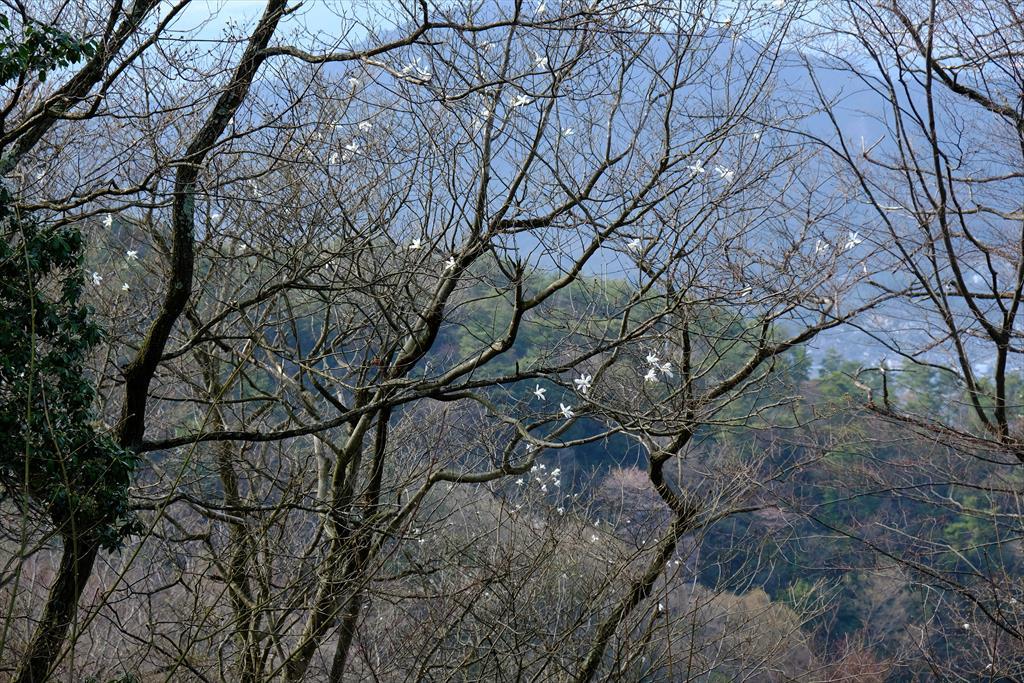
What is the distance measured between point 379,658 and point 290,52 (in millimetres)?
5059

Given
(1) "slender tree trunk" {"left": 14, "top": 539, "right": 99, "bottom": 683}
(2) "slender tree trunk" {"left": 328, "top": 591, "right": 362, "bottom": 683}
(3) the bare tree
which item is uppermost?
(3) the bare tree

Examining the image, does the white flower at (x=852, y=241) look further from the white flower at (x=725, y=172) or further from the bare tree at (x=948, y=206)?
the white flower at (x=725, y=172)

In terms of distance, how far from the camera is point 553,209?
5309 millimetres

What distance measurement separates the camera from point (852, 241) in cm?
627

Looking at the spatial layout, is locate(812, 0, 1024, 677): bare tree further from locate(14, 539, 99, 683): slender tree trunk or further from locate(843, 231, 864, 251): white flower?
locate(14, 539, 99, 683): slender tree trunk

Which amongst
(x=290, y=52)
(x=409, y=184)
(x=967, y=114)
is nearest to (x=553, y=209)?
(x=409, y=184)

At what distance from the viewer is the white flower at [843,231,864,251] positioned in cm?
623

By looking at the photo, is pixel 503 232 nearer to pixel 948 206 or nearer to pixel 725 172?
pixel 725 172

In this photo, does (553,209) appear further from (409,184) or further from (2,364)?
(2,364)

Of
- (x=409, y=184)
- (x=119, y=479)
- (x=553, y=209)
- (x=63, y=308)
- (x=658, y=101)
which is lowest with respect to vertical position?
(x=119, y=479)

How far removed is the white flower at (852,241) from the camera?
20.5 feet

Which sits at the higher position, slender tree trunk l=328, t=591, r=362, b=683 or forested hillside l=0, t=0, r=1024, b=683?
forested hillside l=0, t=0, r=1024, b=683

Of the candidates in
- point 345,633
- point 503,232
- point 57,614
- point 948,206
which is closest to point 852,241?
point 948,206

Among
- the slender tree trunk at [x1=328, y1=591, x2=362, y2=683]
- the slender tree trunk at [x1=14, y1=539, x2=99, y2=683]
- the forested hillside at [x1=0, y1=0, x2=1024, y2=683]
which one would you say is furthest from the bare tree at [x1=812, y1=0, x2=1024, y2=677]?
the slender tree trunk at [x1=14, y1=539, x2=99, y2=683]
